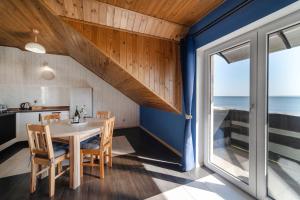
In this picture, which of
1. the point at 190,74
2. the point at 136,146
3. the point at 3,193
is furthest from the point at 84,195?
the point at 190,74

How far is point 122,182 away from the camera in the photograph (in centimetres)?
196

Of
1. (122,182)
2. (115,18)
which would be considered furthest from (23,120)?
(115,18)

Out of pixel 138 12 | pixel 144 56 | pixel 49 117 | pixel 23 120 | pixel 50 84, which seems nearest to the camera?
pixel 138 12

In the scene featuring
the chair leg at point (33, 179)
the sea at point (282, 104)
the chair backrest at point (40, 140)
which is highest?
the sea at point (282, 104)

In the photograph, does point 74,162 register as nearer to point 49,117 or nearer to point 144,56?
point 49,117

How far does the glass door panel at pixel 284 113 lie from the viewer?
1416mm

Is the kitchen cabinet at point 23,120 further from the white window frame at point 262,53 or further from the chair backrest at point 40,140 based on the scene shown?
the white window frame at point 262,53

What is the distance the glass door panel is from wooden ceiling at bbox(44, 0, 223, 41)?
3.01 feet

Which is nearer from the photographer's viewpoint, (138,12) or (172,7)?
(172,7)

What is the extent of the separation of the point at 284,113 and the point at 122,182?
7.28ft

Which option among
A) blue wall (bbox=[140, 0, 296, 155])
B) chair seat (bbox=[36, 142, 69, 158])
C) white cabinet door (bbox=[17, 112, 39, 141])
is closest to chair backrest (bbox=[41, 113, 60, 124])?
chair seat (bbox=[36, 142, 69, 158])

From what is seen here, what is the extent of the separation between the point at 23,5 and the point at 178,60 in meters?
2.50

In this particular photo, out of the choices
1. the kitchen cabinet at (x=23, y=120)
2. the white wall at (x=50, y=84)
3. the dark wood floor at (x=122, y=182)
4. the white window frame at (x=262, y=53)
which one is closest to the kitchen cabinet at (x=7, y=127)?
the kitchen cabinet at (x=23, y=120)

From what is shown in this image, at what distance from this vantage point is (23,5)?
1.95 m
